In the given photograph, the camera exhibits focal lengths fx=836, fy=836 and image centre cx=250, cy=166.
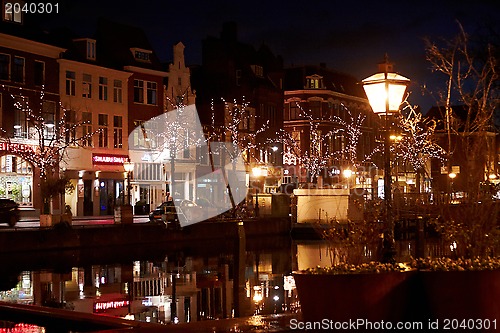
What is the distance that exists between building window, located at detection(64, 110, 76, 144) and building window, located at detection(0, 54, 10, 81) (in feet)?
19.3

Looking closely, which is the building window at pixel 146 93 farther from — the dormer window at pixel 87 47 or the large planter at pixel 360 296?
the large planter at pixel 360 296

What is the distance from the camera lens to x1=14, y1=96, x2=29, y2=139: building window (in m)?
53.7

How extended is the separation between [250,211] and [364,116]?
46927mm

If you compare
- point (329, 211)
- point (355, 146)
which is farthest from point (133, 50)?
point (355, 146)

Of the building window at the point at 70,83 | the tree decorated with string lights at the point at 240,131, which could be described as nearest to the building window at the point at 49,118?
the building window at the point at 70,83

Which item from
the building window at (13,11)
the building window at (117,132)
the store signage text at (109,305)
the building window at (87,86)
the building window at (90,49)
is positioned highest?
the building window at (13,11)

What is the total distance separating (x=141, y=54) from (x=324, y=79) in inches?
1251

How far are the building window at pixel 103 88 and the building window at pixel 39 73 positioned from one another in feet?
21.1

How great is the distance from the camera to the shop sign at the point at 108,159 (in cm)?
6119

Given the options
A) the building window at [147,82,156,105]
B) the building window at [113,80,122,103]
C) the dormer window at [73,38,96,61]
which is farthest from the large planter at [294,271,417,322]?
the building window at [147,82,156,105]

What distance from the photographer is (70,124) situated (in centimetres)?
5856

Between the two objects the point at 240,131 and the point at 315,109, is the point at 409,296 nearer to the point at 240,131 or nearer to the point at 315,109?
the point at 240,131

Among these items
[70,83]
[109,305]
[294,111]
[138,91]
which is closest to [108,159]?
[70,83]

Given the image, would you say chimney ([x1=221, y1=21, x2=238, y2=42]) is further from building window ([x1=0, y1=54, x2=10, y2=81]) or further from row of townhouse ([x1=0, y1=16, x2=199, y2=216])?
building window ([x1=0, y1=54, x2=10, y2=81])
